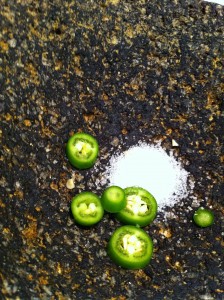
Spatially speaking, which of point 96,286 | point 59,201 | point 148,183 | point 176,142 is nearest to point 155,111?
point 176,142

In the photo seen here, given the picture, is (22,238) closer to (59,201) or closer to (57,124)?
(59,201)

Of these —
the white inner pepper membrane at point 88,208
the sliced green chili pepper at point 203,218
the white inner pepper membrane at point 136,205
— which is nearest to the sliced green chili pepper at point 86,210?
the white inner pepper membrane at point 88,208

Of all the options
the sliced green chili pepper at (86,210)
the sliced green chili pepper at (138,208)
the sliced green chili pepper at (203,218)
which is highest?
the sliced green chili pepper at (203,218)

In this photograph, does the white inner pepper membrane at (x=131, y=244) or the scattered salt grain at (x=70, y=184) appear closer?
the white inner pepper membrane at (x=131, y=244)

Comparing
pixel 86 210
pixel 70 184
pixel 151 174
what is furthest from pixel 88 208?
pixel 151 174

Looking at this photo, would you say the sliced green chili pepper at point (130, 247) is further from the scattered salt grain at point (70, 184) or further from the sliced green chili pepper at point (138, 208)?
the scattered salt grain at point (70, 184)

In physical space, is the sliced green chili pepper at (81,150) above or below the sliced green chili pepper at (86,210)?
above

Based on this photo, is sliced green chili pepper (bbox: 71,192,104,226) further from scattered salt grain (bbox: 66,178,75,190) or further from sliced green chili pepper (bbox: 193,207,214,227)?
sliced green chili pepper (bbox: 193,207,214,227)

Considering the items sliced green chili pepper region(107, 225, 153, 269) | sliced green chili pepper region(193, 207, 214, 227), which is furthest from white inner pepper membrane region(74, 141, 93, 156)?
sliced green chili pepper region(193, 207, 214, 227)
